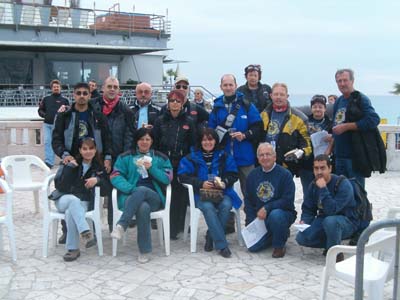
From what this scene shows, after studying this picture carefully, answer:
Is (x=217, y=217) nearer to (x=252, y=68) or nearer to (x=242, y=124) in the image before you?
(x=242, y=124)

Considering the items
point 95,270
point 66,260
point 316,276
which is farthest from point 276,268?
point 66,260

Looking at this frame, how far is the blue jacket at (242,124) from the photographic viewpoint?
586cm

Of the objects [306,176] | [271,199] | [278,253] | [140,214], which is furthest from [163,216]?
[306,176]

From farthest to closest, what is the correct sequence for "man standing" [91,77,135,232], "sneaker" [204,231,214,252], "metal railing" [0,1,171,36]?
"metal railing" [0,1,171,36] → "man standing" [91,77,135,232] → "sneaker" [204,231,214,252]

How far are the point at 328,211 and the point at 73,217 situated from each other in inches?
102

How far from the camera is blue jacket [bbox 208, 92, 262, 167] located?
5.86m

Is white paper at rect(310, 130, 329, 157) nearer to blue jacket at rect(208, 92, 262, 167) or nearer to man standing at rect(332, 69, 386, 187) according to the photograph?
man standing at rect(332, 69, 386, 187)

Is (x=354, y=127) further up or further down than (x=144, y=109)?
further down

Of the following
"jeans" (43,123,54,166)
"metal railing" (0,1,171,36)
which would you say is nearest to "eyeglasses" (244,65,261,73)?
"jeans" (43,123,54,166)

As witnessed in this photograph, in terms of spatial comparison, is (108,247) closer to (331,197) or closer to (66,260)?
(66,260)

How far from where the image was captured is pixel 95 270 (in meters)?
4.93

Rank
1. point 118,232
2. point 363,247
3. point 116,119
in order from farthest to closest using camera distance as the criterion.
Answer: point 116,119 < point 118,232 < point 363,247

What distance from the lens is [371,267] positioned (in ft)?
12.2

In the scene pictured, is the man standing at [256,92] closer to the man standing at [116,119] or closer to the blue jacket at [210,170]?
the blue jacket at [210,170]
